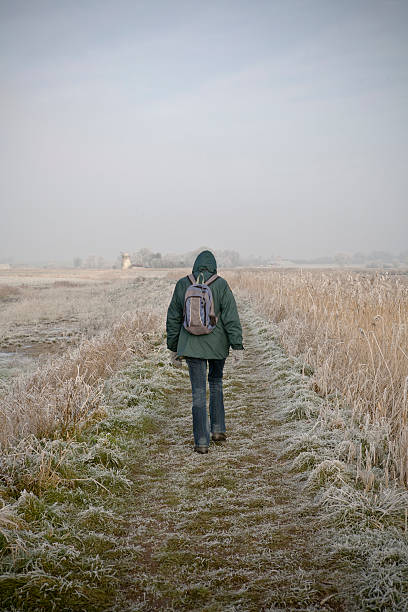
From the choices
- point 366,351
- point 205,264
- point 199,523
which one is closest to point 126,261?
point 366,351

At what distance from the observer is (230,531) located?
3354mm

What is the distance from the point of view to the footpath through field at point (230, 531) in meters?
2.68

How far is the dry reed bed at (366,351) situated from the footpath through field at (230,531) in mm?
863

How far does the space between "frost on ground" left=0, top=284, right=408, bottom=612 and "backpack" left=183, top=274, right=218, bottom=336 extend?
140 cm

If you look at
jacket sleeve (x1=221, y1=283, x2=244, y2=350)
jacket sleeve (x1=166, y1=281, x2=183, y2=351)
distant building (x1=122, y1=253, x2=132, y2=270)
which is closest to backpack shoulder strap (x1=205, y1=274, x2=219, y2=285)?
jacket sleeve (x1=221, y1=283, x2=244, y2=350)

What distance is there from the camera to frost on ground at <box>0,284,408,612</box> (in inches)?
105

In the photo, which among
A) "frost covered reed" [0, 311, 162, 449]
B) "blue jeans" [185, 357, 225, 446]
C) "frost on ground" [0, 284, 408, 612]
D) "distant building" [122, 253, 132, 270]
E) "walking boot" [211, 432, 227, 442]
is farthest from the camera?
"distant building" [122, 253, 132, 270]

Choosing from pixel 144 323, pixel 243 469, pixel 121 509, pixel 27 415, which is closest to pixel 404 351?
pixel 243 469

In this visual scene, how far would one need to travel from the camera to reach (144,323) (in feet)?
38.8

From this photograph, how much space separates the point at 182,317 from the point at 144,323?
704 centimetres

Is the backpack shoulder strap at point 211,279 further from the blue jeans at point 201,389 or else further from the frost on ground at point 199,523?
the frost on ground at point 199,523

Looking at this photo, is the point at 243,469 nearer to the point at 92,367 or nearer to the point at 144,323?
the point at 92,367

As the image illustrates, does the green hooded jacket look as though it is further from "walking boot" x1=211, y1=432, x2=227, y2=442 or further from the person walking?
"walking boot" x1=211, y1=432, x2=227, y2=442

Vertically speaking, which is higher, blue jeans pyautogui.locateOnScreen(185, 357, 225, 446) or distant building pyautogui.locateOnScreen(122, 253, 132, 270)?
distant building pyautogui.locateOnScreen(122, 253, 132, 270)
